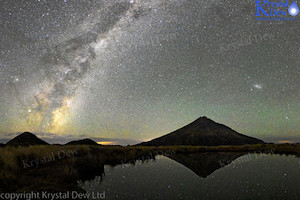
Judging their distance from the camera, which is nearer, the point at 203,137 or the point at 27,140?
the point at 27,140

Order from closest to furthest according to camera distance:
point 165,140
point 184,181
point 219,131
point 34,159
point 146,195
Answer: point 146,195
point 184,181
point 34,159
point 165,140
point 219,131

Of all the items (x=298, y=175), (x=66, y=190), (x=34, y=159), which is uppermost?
(x=34, y=159)

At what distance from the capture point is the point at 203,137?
166m

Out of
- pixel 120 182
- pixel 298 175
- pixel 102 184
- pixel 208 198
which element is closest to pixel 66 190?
pixel 102 184

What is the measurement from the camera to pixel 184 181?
419 inches

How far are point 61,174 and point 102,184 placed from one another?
207 cm

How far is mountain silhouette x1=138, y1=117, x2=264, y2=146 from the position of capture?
15888 cm

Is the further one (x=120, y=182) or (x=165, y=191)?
(x=120, y=182)

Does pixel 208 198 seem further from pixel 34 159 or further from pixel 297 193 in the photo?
pixel 34 159

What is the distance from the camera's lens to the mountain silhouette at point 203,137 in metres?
159

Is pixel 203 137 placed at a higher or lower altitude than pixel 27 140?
lower

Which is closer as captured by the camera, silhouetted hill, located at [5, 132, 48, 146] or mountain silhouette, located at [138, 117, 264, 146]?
silhouetted hill, located at [5, 132, 48, 146]

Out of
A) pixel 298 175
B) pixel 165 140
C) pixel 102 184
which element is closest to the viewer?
pixel 102 184

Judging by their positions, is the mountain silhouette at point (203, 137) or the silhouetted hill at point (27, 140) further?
the mountain silhouette at point (203, 137)
